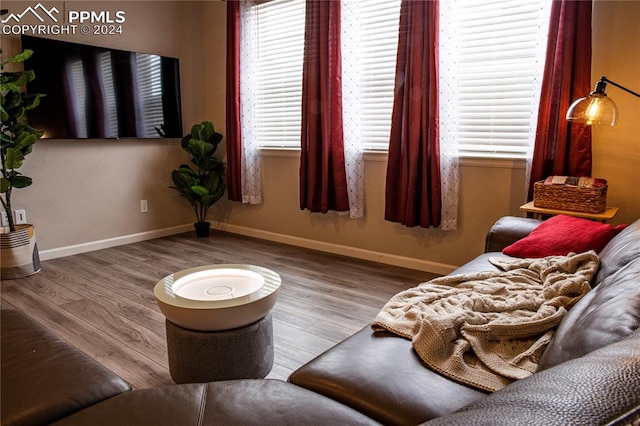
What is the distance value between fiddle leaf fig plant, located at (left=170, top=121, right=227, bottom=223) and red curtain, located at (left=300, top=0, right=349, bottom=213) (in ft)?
3.75

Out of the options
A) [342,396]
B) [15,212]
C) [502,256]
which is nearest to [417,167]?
[502,256]

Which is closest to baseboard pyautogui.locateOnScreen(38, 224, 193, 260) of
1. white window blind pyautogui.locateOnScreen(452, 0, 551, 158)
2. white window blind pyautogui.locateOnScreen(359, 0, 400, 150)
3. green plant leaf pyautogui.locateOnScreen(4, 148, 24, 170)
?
green plant leaf pyautogui.locateOnScreen(4, 148, 24, 170)

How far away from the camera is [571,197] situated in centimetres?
241

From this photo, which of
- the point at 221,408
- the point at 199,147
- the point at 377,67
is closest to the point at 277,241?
the point at 199,147

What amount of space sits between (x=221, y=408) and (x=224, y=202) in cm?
401

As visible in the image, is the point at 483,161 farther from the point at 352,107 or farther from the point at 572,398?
the point at 572,398

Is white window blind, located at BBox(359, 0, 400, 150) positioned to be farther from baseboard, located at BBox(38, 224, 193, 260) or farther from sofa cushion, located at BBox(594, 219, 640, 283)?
baseboard, located at BBox(38, 224, 193, 260)

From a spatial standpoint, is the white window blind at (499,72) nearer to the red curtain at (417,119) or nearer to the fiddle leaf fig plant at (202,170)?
the red curtain at (417,119)

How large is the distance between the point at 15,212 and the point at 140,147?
1.24 metres


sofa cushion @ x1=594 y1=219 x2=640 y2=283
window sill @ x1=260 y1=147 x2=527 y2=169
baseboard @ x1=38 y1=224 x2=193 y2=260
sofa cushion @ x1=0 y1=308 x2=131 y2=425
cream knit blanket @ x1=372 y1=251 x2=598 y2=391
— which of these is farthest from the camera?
baseboard @ x1=38 y1=224 x2=193 y2=260

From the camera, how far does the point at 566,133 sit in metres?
2.62

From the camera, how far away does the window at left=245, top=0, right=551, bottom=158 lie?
2807 mm

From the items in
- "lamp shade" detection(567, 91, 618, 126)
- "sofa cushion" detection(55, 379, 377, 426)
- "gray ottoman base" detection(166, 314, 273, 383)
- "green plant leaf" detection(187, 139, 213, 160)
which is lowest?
"gray ottoman base" detection(166, 314, 273, 383)

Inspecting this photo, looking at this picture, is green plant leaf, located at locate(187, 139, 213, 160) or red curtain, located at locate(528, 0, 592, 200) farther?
green plant leaf, located at locate(187, 139, 213, 160)
